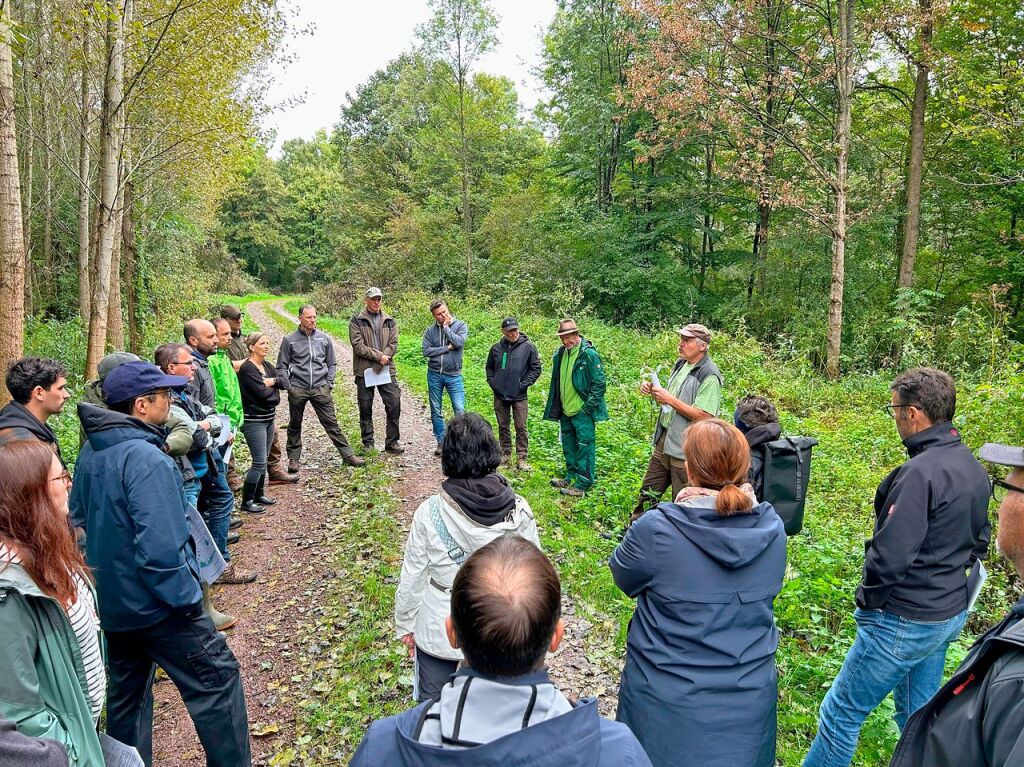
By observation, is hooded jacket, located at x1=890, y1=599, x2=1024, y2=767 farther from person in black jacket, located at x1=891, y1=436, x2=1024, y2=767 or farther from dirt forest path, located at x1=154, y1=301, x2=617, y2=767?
dirt forest path, located at x1=154, y1=301, x2=617, y2=767

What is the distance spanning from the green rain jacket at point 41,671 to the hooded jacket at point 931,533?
10.7ft

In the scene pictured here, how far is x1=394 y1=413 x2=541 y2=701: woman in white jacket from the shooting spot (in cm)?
275

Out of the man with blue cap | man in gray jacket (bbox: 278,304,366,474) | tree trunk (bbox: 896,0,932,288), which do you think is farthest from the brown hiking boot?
tree trunk (bbox: 896,0,932,288)

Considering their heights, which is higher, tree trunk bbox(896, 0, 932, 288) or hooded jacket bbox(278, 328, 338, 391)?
tree trunk bbox(896, 0, 932, 288)

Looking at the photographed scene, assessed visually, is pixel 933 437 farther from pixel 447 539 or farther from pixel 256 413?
pixel 256 413

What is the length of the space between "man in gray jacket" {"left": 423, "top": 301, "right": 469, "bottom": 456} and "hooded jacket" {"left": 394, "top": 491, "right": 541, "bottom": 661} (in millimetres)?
5605

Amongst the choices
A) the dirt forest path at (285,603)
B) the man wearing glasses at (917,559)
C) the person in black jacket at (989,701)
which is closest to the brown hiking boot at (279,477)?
the dirt forest path at (285,603)

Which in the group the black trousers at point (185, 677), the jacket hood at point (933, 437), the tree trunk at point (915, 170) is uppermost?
the tree trunk at point (915, 170)

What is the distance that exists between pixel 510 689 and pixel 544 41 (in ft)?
89.0

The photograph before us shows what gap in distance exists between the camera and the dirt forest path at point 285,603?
373 centimetres

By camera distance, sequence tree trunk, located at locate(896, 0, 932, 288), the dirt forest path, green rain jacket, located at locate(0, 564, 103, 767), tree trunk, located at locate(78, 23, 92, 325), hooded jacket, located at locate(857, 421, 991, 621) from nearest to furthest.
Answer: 1. green rain jacket, located at locate(0, 564, 103, 767)
2. hooded jacket, located at locate(857, 421, 991, 621)
3. the dirt forest path
4. tree trunk, located at locate(78, 23, 92, 325)
5. tree trunk, located at locate(896, 0, 932, 288)

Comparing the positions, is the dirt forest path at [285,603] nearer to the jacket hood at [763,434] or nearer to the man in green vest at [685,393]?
the man in green vest at [685,393]

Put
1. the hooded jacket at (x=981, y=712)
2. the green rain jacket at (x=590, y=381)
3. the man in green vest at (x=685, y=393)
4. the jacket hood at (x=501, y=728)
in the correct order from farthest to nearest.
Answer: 1. the green rain jacket at (x=590, y=381)
2. the man in green vest at (x=685, y=393)
3. the hooded jacket at (x=981, y=712)
4. the jacket hood at (x=501, y=728)

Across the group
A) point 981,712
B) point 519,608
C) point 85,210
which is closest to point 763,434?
point 981,712
